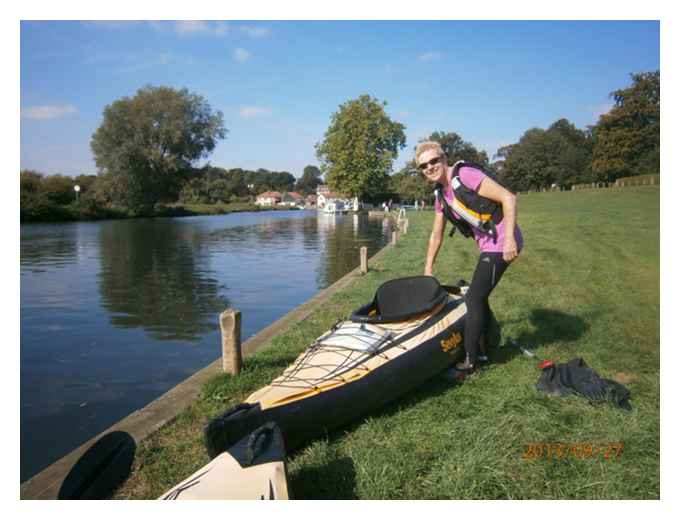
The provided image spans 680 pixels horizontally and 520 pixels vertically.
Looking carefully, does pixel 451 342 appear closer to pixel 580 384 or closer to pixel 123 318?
pixel 580 384

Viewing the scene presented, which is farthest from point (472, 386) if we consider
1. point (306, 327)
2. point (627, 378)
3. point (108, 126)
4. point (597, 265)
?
point (108, 126)

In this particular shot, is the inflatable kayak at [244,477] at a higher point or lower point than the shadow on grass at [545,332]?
lower

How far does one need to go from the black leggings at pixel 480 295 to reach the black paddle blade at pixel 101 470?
9.32 feet

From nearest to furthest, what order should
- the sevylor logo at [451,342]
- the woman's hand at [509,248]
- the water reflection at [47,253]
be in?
the woman's hand at [509,248] < the sevylor logo at [451,342] < the water reflection at [47,253]

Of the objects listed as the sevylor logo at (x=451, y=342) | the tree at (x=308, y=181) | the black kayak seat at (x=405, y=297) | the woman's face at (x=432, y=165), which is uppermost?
the tree at (x=308, y=181)

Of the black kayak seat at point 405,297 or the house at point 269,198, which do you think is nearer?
the black kayak seat at point 405,297

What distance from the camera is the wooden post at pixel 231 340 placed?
4266mm

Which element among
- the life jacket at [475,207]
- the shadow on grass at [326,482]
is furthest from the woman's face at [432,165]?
the shadow on grass at [326,482]

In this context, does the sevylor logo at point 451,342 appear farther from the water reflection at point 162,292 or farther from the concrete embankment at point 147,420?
the water reflection at point 162,292

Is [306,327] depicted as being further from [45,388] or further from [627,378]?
[627,378]

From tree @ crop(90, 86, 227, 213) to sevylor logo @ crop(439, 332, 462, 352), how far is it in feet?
148

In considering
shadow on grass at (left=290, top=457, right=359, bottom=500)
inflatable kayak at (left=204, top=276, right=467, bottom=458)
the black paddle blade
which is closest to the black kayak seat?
inflatable kayak at (left=204, top=276, right=467, bottom=458)
